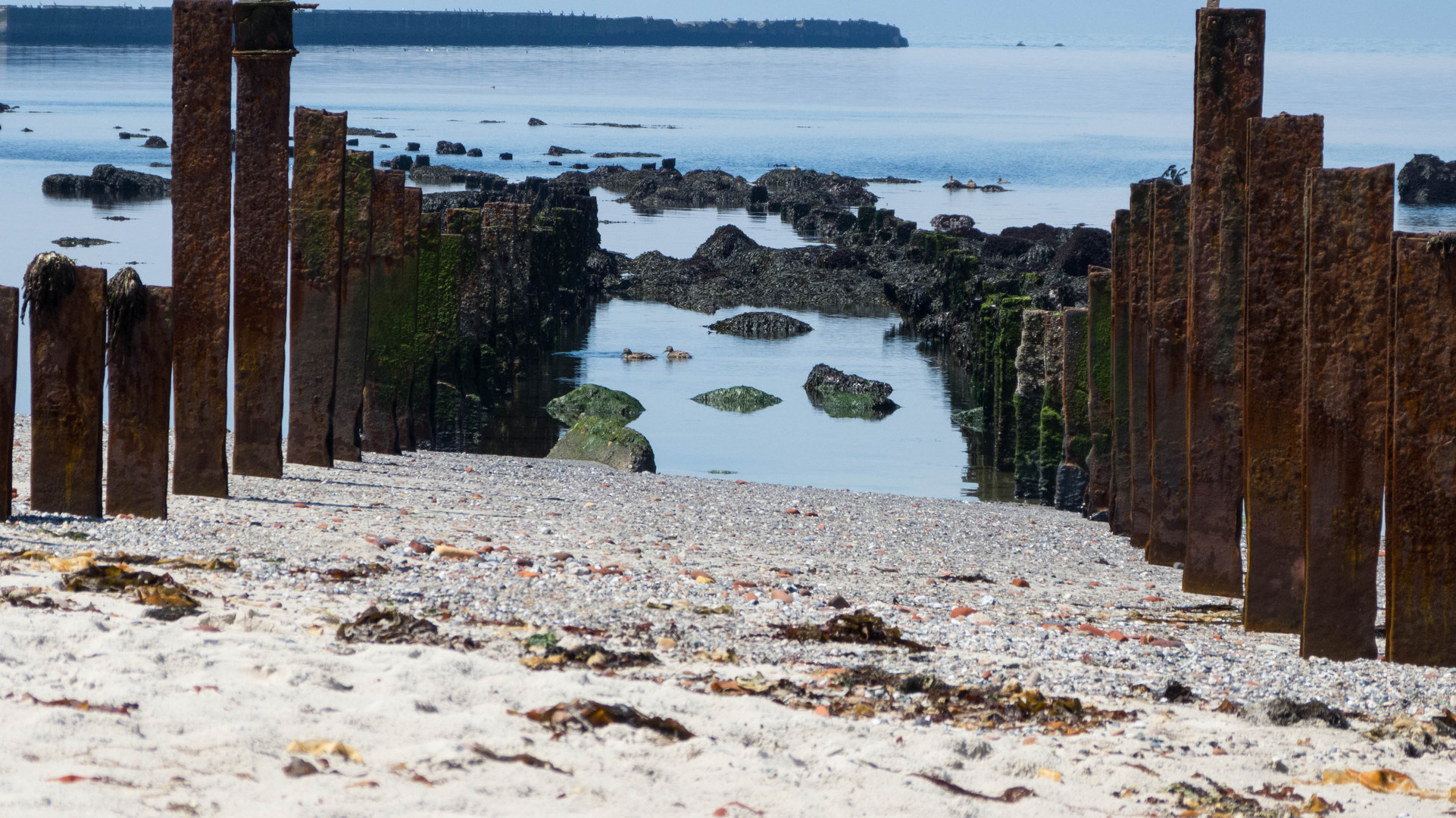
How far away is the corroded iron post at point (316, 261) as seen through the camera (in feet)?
33.5

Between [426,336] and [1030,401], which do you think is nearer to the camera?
[426,336]

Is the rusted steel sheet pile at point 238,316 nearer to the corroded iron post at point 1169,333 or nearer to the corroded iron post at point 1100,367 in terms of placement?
the corroded iron post at point 1169,333

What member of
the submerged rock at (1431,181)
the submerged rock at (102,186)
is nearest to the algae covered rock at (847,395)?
the submerged rock at (102,186)

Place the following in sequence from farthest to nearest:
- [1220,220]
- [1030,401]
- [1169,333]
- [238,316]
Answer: [1030,401] → [238,316] → [1169,333] → [1220,220]

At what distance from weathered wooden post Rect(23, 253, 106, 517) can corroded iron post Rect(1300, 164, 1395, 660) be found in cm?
555

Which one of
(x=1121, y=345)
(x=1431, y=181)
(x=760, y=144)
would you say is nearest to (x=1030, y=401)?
(x=1121, y=345)

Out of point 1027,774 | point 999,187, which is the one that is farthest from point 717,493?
point 999,187

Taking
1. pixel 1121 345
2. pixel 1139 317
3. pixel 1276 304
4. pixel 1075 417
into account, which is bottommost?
pixel 1075 417

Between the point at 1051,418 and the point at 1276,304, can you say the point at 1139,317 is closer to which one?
the point at 1276,304

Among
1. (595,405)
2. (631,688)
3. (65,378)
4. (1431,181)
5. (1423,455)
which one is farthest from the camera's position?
(1431,181)

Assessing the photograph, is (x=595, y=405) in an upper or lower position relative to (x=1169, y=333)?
lower

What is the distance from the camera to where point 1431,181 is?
5544 centimetres

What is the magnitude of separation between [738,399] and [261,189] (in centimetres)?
1217

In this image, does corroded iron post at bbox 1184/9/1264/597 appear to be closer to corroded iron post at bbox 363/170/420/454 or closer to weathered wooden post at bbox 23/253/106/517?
weathered wooden post at bbox 23/253/106/517
